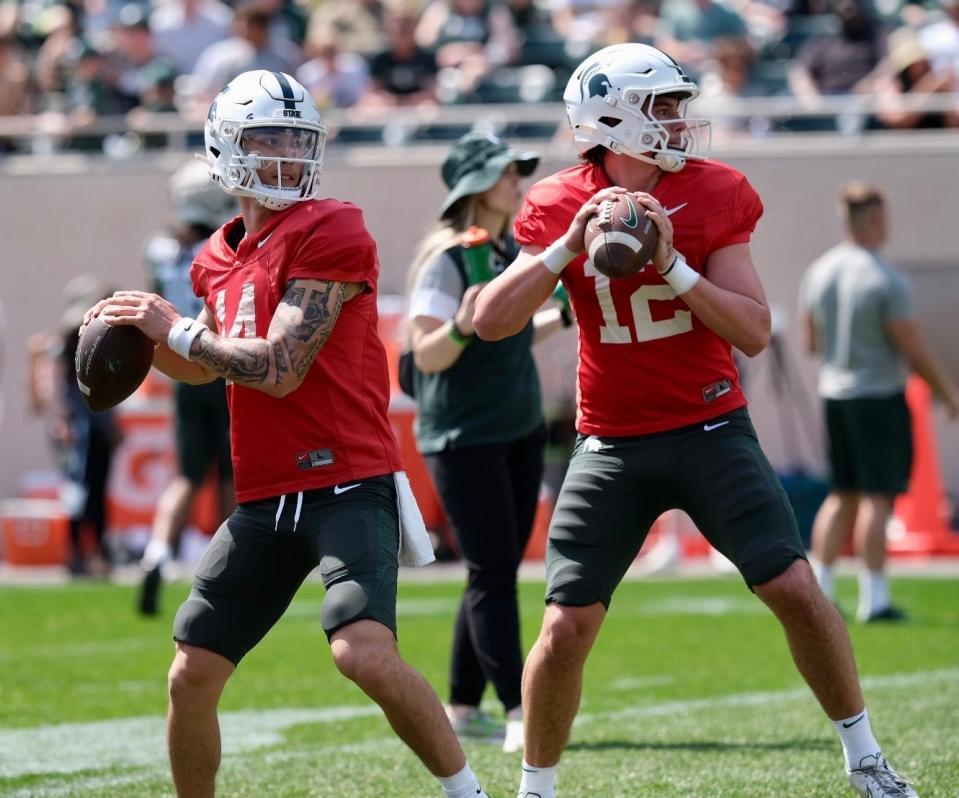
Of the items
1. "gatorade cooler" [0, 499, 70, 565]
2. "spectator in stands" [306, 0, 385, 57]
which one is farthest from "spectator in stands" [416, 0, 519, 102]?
"gatorade cooler" [0, 499, 70, 565]

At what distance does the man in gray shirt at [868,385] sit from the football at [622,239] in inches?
180

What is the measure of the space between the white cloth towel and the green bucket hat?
65.0 inches

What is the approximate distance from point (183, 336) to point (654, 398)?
3.69 feet

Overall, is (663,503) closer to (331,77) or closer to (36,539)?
(36,539)

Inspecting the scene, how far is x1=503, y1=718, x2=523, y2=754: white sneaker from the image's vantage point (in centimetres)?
546

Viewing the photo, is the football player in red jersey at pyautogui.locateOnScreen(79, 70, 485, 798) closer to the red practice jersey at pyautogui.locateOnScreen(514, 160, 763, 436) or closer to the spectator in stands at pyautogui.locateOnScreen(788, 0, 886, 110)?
the red practice jersey at pyautogui.locateOnScreen(514, 160, 763, 436)

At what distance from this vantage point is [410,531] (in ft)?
13.6

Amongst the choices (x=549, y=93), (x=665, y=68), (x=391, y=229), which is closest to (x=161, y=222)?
(x=391, y=229)

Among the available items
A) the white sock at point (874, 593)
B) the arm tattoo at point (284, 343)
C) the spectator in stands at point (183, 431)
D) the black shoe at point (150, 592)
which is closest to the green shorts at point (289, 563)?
the arm tattoo at point (284, 343)

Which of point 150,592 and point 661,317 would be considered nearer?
point 661,317

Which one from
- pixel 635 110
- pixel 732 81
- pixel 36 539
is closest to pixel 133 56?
A: pixel 36 539

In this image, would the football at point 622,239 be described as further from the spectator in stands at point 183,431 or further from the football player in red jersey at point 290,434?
the spectator in stands at point 183,431

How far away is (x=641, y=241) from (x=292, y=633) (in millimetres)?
4719

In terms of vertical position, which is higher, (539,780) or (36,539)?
(539,780)
